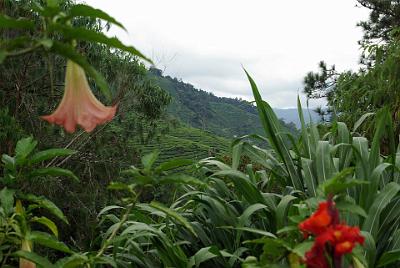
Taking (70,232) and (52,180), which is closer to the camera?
(52,180)

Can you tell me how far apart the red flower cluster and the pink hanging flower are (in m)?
0.36

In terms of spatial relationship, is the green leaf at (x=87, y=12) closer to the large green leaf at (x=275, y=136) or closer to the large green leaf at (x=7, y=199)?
the large green leaf at (x=7, y=199)

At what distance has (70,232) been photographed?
7539 millimetres

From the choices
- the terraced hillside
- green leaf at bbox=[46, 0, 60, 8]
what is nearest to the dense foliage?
green leaf at bbox=[46, 0, 60, 8]

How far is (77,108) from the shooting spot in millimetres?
849

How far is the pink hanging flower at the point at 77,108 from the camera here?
84cm

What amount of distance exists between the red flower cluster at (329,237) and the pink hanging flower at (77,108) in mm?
358

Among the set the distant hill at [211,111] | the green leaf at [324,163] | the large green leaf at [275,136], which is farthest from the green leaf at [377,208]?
the distant hill at [211,111]

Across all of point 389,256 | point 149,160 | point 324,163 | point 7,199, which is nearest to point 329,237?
point 149,160

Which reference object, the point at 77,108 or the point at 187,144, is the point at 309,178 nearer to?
the point at 77,108

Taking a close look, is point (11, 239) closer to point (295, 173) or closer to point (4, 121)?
point (295, 173)

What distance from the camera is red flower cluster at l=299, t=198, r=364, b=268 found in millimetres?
699

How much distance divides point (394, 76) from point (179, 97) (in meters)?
31.5

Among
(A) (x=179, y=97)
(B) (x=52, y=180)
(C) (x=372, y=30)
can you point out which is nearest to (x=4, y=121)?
(B) (x=52, y=180)
